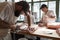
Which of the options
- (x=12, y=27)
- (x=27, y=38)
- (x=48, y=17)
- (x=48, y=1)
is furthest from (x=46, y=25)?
(x=48, y=1)

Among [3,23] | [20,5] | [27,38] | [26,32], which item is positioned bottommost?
[27,38]

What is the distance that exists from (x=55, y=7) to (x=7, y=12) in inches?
82.5

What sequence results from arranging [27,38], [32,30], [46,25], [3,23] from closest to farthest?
[3,23] → [32,30] → [46,25] → [27,38]

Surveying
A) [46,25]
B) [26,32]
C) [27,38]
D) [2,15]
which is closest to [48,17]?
[46,25]

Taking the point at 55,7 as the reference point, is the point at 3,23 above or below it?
below

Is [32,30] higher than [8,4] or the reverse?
the reverse

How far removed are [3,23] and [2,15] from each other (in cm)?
24

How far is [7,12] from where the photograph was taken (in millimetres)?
2084

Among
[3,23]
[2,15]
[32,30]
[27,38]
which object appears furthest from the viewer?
[27,38]

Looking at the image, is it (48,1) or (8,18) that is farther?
(48,1)

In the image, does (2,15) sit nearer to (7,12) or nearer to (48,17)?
(7,12)

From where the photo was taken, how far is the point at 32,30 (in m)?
2.40

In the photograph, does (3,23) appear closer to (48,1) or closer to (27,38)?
(27,38)

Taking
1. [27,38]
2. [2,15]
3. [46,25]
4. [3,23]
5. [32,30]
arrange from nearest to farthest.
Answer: [2,15]
[3,23]
[32,30]
[46,25]
[27,38]
